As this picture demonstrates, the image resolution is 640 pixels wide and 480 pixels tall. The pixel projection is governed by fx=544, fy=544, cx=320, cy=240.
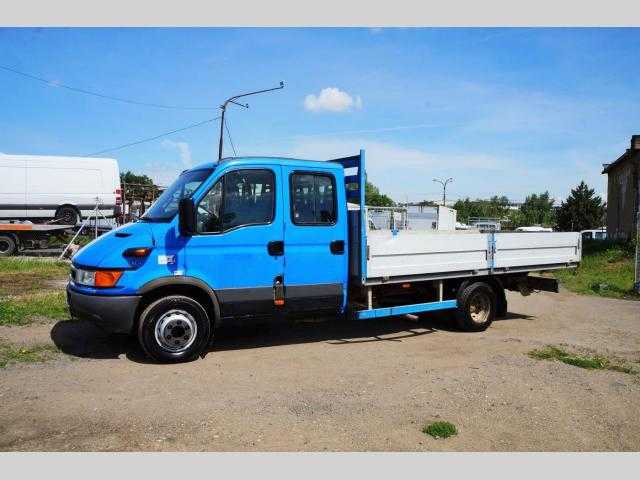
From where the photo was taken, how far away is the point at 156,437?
4238mm

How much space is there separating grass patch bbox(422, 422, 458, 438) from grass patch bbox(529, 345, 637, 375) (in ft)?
9.02

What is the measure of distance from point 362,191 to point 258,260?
1.67 m

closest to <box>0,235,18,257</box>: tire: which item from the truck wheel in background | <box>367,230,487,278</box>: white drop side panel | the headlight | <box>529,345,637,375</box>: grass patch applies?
the truck wheel in background

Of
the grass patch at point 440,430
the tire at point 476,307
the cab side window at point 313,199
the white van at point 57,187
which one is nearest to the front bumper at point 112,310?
the cab side window at point 313,199

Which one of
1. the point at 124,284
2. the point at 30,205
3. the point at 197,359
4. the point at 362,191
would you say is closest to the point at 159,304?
the point at 124,284

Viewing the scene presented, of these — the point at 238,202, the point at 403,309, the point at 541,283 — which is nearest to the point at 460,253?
the point at 403,309

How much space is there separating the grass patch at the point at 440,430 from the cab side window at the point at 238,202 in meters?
3.01

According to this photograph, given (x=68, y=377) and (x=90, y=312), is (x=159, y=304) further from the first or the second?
(x=68, y=377)

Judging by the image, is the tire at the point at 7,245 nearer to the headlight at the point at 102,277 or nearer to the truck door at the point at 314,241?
the headlight at the point at 102,277

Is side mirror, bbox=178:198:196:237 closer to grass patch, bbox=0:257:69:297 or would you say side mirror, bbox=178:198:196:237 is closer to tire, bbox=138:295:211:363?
tire, bbox=138:295:211:363

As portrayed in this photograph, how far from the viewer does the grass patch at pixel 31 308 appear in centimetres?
812

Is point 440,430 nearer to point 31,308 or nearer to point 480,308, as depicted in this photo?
point 480,308

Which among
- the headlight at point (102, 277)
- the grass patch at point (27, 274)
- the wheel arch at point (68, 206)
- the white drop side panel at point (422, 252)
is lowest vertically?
the grass patch at point (27, 274)

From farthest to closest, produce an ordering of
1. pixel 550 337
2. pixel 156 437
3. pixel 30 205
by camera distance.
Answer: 1. pixel 30 205
2. pixel 550 337
3. pixel 156 437
